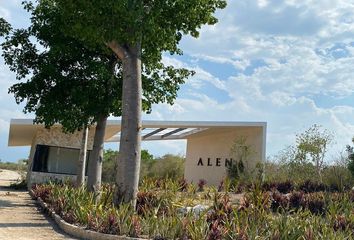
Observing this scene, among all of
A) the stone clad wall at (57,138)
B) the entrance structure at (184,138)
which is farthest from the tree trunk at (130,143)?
A: the stone clad wall at (57,138)

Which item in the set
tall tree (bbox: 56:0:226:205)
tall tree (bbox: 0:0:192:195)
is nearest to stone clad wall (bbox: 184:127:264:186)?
tall tree (bbox: 0:0:192:195)

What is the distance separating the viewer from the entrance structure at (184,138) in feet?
79.8

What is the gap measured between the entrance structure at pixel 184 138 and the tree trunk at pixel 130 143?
13.1 m

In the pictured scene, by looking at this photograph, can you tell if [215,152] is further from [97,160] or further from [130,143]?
[130,143]

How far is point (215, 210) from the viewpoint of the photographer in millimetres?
10414

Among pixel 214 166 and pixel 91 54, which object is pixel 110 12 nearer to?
pixel 91 54

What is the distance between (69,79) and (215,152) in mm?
19477

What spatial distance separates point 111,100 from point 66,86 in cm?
160

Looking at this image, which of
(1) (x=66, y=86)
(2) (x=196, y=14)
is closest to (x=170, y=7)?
(2) (x=196, y=14)

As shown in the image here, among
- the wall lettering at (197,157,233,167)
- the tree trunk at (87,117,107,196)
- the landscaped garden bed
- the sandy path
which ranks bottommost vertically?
the sandy path

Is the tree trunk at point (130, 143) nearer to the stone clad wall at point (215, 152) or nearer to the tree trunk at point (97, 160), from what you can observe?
the tree trunk at point (97, 160)

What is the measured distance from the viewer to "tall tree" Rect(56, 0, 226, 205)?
10.4 meters

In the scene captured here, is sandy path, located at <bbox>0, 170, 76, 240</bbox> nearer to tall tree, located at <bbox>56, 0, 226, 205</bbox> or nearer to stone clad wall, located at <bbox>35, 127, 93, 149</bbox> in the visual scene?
tall tree, located at <bbox>56, 0, 226, 205</bbox>

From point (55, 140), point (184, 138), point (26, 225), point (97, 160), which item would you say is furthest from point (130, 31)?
point (184, 138)
